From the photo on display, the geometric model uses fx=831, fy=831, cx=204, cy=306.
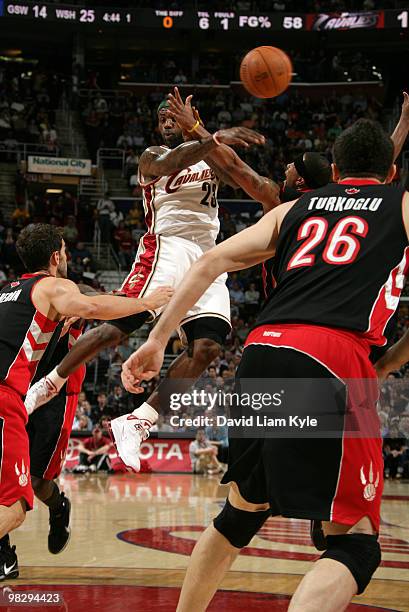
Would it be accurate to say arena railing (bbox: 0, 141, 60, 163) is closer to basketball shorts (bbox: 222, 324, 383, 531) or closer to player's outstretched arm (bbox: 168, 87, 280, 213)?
player's outstretched arm (bbox: 168, 87, 280, 213)

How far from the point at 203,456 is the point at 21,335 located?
434 inches

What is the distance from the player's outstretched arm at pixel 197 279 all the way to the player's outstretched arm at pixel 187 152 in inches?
69.1

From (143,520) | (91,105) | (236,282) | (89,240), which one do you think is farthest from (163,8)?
(143,520)

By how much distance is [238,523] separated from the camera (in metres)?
3.43

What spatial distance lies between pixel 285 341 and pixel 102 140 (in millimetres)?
25438

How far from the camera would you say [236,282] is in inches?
848

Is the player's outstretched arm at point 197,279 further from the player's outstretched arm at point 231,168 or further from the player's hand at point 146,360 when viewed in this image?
the player's outstretched arm at point 231,168

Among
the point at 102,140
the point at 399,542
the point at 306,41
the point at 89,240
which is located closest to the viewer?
the point at 399,542

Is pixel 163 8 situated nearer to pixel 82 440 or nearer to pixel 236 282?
pixel 236 282

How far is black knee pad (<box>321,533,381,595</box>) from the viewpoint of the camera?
9.52 feet

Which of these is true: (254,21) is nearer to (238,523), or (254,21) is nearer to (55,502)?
(55,502)

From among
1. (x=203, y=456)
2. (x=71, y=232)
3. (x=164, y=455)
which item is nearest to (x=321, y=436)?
(x=203, y=456)

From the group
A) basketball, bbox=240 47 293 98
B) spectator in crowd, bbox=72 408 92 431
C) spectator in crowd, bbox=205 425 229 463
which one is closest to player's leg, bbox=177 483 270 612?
basketball, bbox=240 47 293 98

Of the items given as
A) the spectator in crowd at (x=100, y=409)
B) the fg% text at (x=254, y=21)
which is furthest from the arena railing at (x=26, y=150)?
the spectator in crowd at (x=100, y=409)
